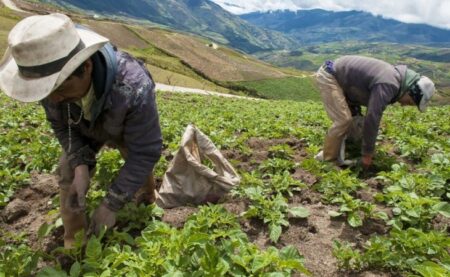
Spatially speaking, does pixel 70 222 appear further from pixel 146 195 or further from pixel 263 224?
pixel 263 224

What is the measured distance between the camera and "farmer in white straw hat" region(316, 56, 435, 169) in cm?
633

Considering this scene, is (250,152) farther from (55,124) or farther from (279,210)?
(55,124)

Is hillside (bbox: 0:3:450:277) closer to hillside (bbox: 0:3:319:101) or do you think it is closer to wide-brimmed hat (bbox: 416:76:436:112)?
wide-brimmed hat (bbox: 416:76:436:112)

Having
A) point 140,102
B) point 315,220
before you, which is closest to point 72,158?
point 140,102

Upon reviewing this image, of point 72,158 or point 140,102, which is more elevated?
point 140,102

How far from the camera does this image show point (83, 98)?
12.6 feet

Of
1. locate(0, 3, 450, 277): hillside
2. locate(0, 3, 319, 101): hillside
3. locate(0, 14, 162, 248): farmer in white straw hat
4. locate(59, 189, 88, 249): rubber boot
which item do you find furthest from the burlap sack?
locate(0, 3, 319, 101): hillside

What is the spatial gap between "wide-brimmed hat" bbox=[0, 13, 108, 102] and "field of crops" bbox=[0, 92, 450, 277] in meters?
1.42

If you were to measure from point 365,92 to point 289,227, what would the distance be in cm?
300

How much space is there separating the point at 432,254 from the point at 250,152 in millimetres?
4203

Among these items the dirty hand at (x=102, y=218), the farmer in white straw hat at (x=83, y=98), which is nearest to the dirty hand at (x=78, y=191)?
the farmer in white straw hat at (x=83, y=98)

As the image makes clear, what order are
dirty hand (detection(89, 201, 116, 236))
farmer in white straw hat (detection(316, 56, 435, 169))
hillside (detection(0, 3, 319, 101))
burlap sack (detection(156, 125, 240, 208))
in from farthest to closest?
hillside (detection(0, 3, 319, 101)), farmer in white straw hat (detection(316, 56, 435, 169)), burlap sack (detection(156, 125, 240, 208)), dirty hand (detection(89, 201, 116, 236))

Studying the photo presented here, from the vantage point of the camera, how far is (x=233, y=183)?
5527mm

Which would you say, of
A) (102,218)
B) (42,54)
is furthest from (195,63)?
(42,54)
